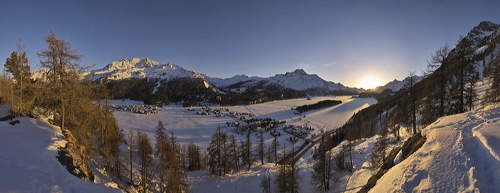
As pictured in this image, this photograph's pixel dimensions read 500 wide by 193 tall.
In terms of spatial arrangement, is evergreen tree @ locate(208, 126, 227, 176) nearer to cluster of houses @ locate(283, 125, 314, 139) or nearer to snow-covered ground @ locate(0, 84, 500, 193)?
snow-covered ground @ locate(0, 84, 500, 193)

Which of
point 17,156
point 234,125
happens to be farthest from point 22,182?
point 234,125

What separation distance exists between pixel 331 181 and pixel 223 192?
55.1ft

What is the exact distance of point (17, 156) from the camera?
35.8 feet

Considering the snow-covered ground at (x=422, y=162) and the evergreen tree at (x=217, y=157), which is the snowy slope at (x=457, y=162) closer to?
the snow-covered ground at (x=422, y=162)

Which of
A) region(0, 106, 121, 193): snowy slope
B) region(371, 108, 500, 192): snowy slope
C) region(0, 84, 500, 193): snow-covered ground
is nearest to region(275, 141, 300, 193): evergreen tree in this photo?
region(0, 84, 500, 193): snow-covered ground

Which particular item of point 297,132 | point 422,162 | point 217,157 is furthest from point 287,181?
point 297,132

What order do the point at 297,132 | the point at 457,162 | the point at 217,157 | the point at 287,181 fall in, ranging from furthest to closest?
1. the point at 297,132
2. the point at 217,157
3. the point at 287,181
4. the point at 457,162

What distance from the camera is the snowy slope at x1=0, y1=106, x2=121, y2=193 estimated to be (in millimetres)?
9102

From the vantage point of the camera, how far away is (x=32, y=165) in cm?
1048

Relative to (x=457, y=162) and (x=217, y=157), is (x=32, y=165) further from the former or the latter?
(x=217, y=157)

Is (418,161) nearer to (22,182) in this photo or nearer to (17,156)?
(22,182)

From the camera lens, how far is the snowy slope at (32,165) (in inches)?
358

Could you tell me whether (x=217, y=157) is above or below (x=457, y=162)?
below

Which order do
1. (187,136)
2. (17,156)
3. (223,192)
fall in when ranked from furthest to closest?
1. (187,136)
2. (223,192)
3. (17,156)
